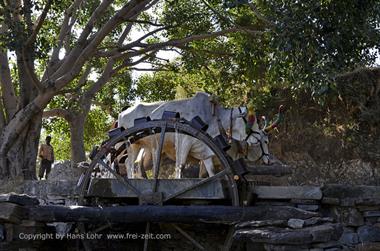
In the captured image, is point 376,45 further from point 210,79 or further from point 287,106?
point 210,79

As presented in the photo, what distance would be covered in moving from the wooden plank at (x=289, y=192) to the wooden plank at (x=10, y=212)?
320 centimetres

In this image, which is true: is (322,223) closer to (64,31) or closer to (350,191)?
(350,191)

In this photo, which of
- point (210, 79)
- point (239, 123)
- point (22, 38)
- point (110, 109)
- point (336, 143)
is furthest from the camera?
point (110, 109)

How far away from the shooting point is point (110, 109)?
21312 millimetres

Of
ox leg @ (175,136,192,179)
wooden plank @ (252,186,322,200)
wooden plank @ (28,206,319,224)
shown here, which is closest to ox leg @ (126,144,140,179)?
ox leg @ (175,136,192,179)

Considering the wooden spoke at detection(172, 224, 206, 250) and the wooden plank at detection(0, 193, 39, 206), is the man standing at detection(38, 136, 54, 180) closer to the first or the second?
the wooden plank at detection(0, 193, 39, 206)

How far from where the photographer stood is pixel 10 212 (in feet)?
30.8

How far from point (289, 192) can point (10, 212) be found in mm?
3710

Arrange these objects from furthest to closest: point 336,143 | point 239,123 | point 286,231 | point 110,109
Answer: point 110,109
point 336,143
point 239,123
point 286,231

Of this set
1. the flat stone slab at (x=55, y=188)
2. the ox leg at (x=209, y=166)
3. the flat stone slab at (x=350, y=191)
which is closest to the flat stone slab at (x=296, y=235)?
the flat stone slab at (x=350, y=191)

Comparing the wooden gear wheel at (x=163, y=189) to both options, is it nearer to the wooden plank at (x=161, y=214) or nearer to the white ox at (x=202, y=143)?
the wooden plank at (x=161, y=214)

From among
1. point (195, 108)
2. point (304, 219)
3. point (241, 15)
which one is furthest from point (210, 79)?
point (304, 219)

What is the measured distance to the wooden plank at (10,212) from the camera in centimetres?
936

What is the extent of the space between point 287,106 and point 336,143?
1.44 meters
